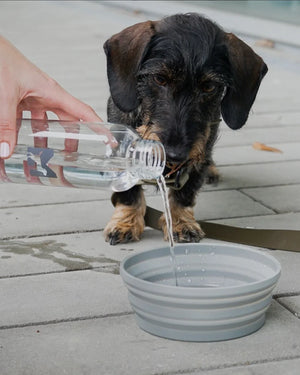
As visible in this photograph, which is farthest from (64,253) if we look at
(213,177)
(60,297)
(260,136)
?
(260,136)

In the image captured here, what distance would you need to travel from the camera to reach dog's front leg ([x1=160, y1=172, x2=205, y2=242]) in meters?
3.62

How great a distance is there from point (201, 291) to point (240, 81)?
1.49 m

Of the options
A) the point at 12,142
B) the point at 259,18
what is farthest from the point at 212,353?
the point at 259,18

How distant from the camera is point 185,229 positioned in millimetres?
3633

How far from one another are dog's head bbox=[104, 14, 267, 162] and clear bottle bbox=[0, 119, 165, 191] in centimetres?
35

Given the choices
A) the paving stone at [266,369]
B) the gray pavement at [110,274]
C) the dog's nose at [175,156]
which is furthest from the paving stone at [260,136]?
the paving stone at [266,369]

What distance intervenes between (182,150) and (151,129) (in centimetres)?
21

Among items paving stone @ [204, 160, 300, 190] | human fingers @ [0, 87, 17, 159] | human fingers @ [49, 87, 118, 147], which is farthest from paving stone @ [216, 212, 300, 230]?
human fingers @ [0, 87, 17, 159]

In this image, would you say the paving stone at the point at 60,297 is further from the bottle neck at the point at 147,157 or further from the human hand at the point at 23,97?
the human hand at the point at 23,97

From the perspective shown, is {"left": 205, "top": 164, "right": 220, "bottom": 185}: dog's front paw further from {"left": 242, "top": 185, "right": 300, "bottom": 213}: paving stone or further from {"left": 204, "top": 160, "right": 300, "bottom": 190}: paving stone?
{"left": 242, "top": 185, "right": 300, "bottom": 213}: paving stone

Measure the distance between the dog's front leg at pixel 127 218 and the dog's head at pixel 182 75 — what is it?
40 centimetres

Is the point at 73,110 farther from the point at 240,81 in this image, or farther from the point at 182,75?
the point at 240,81

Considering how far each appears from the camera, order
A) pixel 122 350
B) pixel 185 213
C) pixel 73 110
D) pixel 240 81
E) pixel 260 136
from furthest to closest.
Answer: pixel 260 136, pixel 185 213, pixel 240 81, pixel 73 110, pixel 122 350

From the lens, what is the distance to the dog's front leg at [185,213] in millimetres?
3615
